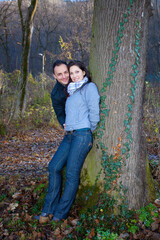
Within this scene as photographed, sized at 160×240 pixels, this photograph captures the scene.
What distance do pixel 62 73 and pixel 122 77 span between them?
3.19 ft

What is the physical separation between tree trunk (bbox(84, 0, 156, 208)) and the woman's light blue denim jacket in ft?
0.41

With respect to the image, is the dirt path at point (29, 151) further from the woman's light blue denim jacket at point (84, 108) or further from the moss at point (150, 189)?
the moss at point (150, 189)

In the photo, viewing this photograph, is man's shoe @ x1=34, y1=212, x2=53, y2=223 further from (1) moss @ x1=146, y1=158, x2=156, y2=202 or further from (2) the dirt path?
(2) the dirt path

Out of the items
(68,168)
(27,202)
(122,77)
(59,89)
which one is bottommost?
(27,202)

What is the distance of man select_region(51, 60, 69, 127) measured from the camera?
124 inches

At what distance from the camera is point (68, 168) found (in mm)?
2869

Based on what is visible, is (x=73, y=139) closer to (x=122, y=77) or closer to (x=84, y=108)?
(x=84, y=108)

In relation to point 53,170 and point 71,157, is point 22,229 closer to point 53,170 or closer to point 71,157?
point 53,170

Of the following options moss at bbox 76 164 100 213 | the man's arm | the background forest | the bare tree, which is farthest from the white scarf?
the bare tree

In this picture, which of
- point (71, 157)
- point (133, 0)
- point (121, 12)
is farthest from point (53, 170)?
point (133, 0)

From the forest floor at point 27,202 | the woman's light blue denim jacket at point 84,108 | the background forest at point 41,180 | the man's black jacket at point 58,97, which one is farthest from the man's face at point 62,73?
the forest floor at point 27,202

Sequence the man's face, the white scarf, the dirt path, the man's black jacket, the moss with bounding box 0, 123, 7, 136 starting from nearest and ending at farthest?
1. the white scarf
2. the man's face
3. the man's black jacket
4. the dirt path
5. the moss with bounding box 0, 123, 7, 136

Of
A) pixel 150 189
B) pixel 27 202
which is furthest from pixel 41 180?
pixel 150 189

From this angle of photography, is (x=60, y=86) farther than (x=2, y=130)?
No
